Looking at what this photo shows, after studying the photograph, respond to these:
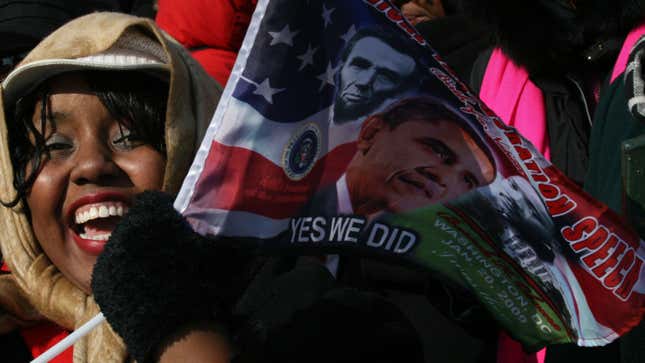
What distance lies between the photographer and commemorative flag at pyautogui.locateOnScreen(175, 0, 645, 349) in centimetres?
164

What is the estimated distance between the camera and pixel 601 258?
5.63 ft

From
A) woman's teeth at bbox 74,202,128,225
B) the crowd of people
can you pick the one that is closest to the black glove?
the crowd of people

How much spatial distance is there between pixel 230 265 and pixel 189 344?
0.14m

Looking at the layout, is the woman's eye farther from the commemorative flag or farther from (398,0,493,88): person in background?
(398,0,493,88): person in background

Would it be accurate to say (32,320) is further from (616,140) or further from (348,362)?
(616,140)

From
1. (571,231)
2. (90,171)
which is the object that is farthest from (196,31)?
(571,231)

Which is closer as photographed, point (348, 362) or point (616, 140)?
point (348, 362)

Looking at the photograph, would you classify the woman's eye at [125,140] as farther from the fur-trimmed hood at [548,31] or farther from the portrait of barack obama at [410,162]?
the fur-trimmed hood at [548,31]

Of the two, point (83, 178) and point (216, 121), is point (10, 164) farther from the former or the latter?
point (216, 121)

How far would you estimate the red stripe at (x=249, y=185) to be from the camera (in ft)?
4.84

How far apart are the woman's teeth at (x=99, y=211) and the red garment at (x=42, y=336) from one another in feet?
1.01

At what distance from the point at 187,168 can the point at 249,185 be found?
0.60 metres

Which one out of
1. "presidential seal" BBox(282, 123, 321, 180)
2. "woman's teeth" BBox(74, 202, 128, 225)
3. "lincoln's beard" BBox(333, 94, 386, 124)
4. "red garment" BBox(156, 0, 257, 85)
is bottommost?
"woman's teeth" BBox(74, 202, 128, 225)

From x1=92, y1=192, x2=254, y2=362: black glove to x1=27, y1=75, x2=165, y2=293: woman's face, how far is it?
505 mm
